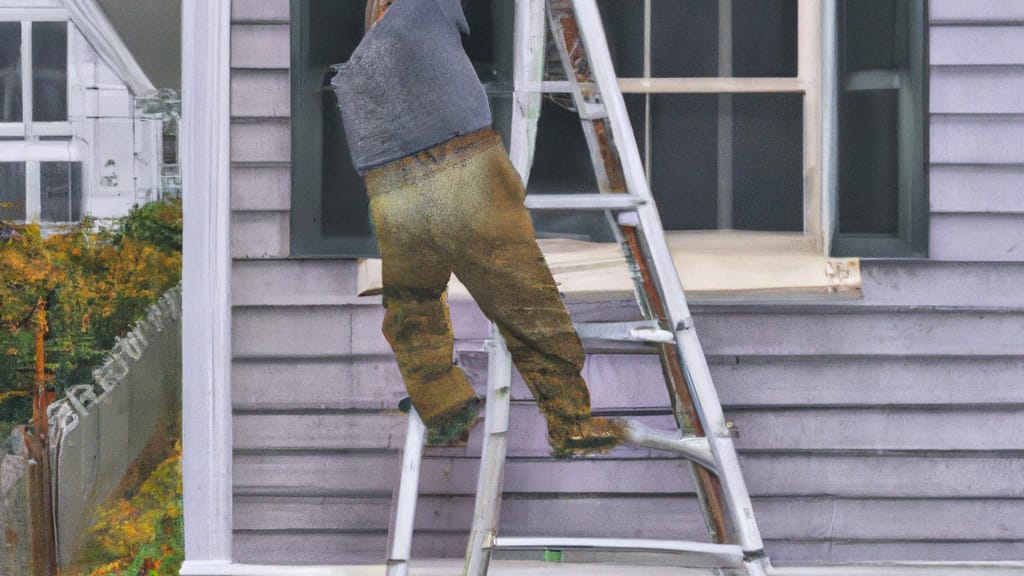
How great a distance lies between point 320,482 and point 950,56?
209 cm

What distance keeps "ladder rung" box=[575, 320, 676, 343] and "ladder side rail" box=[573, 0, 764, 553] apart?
1.8 inches

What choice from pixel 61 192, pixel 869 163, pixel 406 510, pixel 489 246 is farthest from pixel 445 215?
pixel 61 192

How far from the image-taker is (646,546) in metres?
2.31

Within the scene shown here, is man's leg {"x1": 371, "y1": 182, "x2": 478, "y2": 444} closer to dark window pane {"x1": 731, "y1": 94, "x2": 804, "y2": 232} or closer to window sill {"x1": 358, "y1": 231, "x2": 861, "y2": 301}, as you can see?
window sill {"x1": 358, "y1": 231, "x2": 861, "y2": 301}

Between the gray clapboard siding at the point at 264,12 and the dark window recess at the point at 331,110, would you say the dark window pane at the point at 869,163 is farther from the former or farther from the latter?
the gray clapboard siding at the point at 264,12

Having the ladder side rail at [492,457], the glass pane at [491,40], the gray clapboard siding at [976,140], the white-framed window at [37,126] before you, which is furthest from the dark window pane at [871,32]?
the white-framed window at [37,126]

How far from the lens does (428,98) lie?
8.02 ft

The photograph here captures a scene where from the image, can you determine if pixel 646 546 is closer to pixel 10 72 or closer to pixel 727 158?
pixel 727 158

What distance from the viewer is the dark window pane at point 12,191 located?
298cm

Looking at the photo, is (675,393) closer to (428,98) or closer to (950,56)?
(428,98)

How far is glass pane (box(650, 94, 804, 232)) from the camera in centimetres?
273

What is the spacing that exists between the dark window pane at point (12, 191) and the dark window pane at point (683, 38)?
187cm

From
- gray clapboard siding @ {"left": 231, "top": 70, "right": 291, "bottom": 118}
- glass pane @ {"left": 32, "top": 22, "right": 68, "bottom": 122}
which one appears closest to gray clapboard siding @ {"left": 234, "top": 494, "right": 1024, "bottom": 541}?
gray clapboard siding @ {"left": 231, "top": 70, "right": 291, "bottom": 118}

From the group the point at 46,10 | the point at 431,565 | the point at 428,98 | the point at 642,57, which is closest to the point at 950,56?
the point at 642,57
